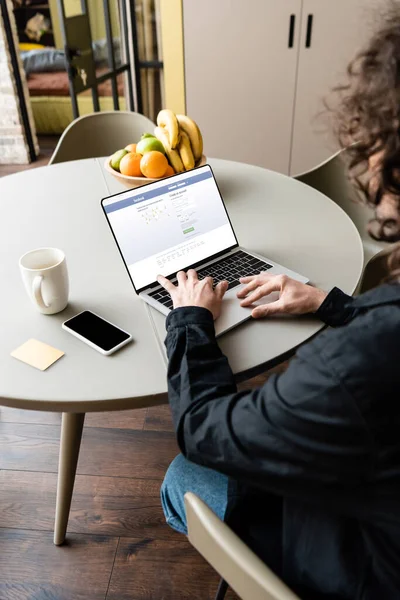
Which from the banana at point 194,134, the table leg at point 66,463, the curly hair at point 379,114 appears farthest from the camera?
the banana at point 194,134

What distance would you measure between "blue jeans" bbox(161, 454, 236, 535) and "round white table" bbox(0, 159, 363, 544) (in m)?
0.21

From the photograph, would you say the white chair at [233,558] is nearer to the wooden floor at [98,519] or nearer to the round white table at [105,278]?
the round white table at [105,278]

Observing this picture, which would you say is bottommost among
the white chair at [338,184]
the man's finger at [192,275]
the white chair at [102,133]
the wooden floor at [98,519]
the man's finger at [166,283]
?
the wooden floor at [98,519]

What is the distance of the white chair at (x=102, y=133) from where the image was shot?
2.26 metres

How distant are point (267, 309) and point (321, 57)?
2.42 metres

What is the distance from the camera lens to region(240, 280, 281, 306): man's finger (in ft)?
→ 3.51

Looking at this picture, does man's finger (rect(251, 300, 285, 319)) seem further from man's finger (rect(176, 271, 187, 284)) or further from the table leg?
the table leg

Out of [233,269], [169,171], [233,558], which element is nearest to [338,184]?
[169,171]

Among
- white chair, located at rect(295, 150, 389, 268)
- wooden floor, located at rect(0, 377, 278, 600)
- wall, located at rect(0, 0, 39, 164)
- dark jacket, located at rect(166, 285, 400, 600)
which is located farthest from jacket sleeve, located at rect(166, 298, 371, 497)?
wall, located at rect(0, 0, 39, 164)

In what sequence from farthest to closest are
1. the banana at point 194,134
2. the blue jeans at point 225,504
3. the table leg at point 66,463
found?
the banana at point 194,134
the table leg at point 66,463
the blue jeans at point 225,504

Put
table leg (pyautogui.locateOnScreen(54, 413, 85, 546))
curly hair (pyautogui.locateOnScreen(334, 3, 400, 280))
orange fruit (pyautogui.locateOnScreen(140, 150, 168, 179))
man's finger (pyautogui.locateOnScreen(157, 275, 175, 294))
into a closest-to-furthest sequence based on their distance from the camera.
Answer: curly hair (pyautogui.locateOnScreen(334, 3, 400, 280)) → man's finger (pyautogui.locateOnScreen(157, 275, 175, 294)) → table leg (pyautogui.locateOnScreen(54, 413, 85, 546)) → orange fruit (pyautogui.locateOnScreen(140, 150, 168, 179))

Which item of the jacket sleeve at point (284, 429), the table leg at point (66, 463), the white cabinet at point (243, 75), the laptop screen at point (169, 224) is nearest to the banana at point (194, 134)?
the laptop screen at point (169, 224)

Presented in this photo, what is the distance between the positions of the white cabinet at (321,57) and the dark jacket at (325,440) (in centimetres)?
229

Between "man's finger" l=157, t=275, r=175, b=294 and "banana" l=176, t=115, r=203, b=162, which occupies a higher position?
"banana" l=176, t=115, r=203, b=162
